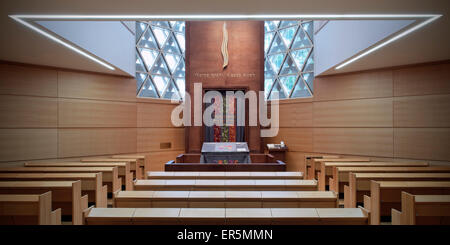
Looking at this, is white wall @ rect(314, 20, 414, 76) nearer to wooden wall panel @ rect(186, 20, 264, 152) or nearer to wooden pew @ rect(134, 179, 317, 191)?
wooden wall panel @ rect(186, 20, 264, 152)

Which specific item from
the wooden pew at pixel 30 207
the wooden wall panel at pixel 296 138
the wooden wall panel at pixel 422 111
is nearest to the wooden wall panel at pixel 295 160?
the wooden wall panel at pixel 296 138

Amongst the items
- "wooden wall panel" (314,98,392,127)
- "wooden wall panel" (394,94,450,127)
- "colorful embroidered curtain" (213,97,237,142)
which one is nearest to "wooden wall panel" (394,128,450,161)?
A: "wooden wall panel" (394,94,450,127)

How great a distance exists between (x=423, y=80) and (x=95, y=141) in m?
7.74

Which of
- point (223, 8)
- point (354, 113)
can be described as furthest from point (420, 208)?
point (354, 113)

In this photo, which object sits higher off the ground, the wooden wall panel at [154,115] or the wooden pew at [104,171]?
the wooden wall panel at [154,115]

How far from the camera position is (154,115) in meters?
7.92

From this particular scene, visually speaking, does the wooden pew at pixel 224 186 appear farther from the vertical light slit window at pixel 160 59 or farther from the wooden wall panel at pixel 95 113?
the vertical light slit window at pixel 160 59

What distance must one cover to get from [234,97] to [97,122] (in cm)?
382

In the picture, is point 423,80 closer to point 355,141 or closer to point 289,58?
point 355,141

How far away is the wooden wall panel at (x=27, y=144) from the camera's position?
5482mm

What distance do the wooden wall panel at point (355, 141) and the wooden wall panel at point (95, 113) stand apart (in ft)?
17.1

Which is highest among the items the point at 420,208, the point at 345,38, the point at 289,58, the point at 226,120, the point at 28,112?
the point at 289,58

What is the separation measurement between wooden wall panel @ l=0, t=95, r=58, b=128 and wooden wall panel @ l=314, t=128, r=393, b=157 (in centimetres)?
662

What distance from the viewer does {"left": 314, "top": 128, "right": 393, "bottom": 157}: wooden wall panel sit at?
629cm
